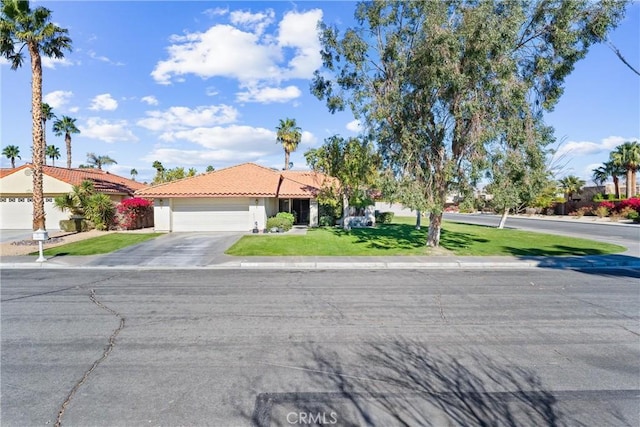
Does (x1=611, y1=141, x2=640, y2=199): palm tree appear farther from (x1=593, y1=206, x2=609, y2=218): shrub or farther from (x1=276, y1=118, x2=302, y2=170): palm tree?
(x1=276, y1=118, x2=302, y2=170): palm tree

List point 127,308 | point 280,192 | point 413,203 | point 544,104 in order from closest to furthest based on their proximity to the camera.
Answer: point 127,308 < point 413,203 < point 544,104 < point 280,192

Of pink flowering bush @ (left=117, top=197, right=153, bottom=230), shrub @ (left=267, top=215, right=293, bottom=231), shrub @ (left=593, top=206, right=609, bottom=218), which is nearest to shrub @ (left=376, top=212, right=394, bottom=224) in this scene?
shrub @ (left=267, top=215, right=293, bottom=231)

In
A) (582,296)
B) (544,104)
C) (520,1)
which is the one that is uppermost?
(520,1)

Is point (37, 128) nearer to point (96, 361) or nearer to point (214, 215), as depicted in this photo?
point (214, 215)

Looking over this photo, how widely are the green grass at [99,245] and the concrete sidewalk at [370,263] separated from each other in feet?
4.04

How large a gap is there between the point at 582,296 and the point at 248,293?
8.91 metres

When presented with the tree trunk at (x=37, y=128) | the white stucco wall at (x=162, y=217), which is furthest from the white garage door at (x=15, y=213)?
the white stucco wall at (x=162, y=217)

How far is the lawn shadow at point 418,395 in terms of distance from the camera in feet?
12.5

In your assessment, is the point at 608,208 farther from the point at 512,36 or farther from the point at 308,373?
the point at 308,373

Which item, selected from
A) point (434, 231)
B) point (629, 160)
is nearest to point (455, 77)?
point (434, 231)

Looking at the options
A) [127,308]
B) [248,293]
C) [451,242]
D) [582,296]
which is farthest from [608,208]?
[127,308]

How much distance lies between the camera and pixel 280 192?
26422 millimetres

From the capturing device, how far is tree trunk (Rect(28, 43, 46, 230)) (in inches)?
700

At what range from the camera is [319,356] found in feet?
17.5
